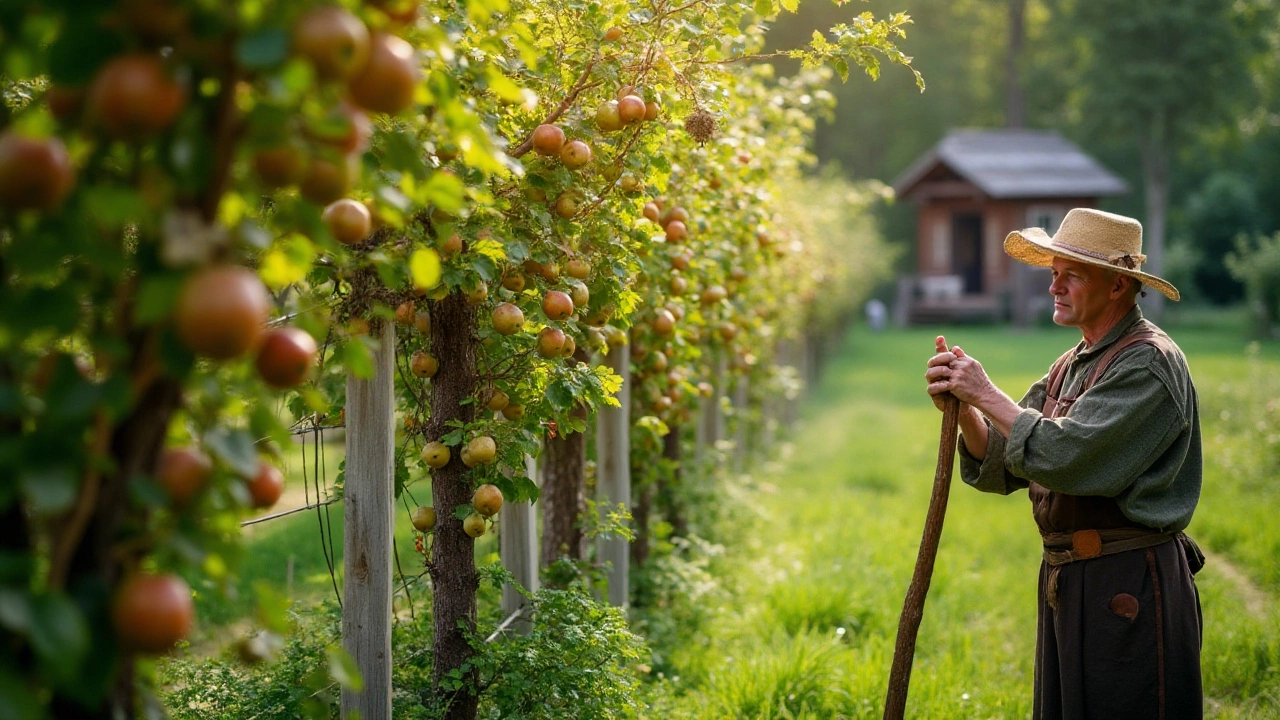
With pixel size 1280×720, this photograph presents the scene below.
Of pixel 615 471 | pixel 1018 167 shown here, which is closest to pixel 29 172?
pixel 615 471

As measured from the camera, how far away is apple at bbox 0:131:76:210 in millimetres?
1211

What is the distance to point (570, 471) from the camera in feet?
15.1

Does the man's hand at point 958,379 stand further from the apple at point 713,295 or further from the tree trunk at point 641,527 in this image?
the tree trunk at point 641,527

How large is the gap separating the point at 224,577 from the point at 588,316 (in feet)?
6.65

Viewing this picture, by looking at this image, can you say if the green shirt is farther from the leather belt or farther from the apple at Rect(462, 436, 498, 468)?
the apple at Rect(462, 436, 498, 468)

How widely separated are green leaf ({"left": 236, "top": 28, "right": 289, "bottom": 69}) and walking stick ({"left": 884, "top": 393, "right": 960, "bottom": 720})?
2420 mm

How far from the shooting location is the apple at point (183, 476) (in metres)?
1.38

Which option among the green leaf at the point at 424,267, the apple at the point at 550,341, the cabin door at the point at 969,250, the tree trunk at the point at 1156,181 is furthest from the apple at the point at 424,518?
the cabin door at the point at 969,250

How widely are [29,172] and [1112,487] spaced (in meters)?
2.68

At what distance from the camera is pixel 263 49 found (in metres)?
1.21

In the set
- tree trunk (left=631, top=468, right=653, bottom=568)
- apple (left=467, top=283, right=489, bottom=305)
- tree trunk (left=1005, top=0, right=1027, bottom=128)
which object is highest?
tree trunk (left=1005, top=0, right=1027, bottom=128)

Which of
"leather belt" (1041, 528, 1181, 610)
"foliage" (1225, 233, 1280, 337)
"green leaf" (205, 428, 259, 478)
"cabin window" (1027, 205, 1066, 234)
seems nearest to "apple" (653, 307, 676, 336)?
"leather belt" (1041, 528, 1181, 610)

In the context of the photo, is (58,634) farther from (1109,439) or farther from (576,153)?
(1109,439)

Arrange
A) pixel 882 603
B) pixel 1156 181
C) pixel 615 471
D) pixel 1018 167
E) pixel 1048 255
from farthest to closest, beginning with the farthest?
pixel 1156 181, pixel 1018 167, pixel 882 603, pixel 615 471, pixel 1048 255
